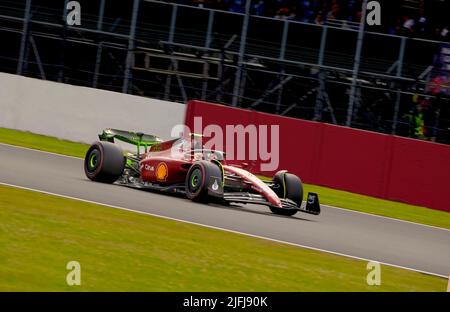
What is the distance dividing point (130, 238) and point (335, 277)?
203 centimetres

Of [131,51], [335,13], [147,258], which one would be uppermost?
[335,13]

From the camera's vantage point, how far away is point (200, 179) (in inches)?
515

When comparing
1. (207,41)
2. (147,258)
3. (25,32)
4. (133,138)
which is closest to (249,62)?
(207,41)

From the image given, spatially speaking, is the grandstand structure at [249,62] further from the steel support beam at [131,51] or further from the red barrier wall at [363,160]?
the red barrier wall at [363,160]

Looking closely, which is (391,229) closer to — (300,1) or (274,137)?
(274,137)

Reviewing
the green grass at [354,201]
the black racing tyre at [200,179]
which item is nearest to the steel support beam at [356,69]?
the green grass at [354,201]

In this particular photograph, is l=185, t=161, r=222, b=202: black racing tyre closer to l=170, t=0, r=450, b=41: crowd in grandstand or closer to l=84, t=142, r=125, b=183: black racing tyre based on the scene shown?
→ l=84, t=142, r=125, b=183: black racing tyre

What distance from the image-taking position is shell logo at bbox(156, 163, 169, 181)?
13.7m

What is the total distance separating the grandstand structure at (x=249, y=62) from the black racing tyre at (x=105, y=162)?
20.2 feet

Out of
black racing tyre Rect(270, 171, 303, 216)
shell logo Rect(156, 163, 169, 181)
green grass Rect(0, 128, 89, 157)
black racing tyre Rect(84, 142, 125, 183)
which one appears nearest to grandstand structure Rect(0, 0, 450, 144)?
green grass Rect(0, 128, 89, 157)

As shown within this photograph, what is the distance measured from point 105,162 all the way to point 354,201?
503 cm

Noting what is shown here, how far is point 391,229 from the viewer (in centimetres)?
1402

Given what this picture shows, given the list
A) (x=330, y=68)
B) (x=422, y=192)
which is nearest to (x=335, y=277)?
(x=422, y=192)

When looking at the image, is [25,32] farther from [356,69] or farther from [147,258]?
[147,258]
